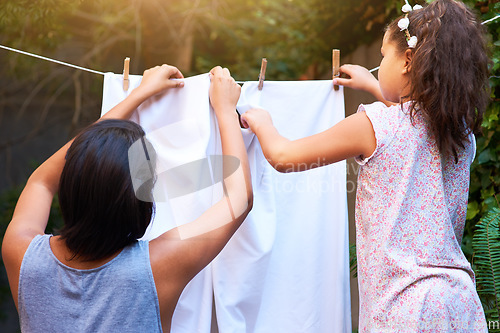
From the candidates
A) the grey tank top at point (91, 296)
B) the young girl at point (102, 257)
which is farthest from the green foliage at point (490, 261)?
the grey tank top at point (91, 296)

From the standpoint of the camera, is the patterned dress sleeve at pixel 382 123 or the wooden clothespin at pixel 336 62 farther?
the wooden clothespin at pixel 336 62

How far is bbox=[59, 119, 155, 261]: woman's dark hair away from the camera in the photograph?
103 centimetres

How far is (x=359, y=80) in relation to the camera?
157 cm

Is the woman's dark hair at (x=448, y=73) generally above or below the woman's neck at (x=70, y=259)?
above

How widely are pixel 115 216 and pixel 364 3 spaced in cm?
224

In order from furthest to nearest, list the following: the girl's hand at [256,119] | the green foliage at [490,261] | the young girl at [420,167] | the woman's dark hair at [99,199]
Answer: the green foliage at [490,261] → the girl's hand at [256,119] → the young girl at [420,167] → the woman's dark hair at [99,199]

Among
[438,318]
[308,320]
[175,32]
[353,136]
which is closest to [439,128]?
[353,136]

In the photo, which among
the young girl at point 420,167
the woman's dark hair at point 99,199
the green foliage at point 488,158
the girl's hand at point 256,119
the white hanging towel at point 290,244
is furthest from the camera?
the green foliage at point 488,158

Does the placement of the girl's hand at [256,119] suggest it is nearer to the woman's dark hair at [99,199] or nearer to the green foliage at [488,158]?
the woman's dark hair at [99,199]

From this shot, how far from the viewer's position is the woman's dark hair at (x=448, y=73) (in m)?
1.16

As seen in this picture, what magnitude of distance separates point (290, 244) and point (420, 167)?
52 cm

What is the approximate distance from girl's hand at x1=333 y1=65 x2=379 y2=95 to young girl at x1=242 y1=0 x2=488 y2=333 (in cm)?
31

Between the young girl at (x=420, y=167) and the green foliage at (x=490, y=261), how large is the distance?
0.46 m

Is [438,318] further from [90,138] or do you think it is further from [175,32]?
[175,32]
